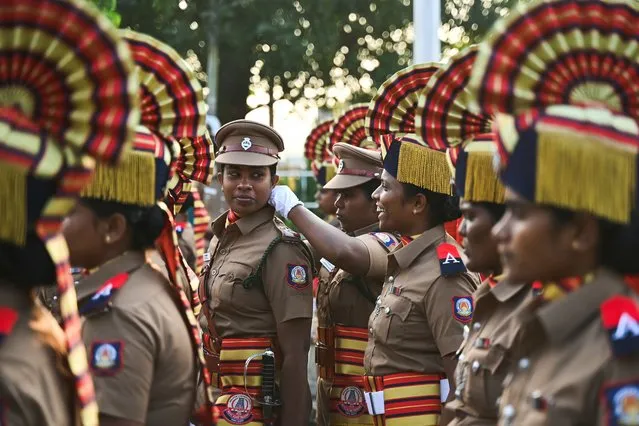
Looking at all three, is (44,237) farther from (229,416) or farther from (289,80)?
(289,80)

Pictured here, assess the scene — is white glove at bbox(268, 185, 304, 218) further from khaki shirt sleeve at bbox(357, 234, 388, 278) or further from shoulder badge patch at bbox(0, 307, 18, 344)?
shoulder badge patch at bbox(0, 307, 18, 344)

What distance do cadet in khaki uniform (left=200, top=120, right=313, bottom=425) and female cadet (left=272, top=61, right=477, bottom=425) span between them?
27 cm

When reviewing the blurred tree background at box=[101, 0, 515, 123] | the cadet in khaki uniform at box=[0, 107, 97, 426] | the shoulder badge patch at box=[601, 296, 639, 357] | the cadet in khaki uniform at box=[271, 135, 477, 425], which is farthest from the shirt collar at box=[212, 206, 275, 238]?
the blurred tree background at box=[101, 0, 515, 123]

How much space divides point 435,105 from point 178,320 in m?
1.37

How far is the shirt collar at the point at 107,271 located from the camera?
380 centimetres

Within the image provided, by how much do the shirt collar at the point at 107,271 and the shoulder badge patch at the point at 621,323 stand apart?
67.6 inches

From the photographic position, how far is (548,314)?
3094 mm

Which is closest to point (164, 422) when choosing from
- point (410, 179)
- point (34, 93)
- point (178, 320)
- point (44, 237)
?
point (178, 320)

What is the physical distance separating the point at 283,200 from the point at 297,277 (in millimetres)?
540

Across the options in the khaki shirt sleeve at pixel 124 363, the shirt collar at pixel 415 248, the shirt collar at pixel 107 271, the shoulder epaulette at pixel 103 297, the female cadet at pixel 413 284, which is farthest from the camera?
the shirt collar at pixel 415 248

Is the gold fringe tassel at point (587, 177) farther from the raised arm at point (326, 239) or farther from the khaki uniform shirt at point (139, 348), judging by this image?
the raised arm at point (326, 239)

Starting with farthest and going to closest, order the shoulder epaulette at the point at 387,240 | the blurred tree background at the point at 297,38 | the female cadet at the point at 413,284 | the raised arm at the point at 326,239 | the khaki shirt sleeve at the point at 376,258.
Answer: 1. the blurred tree background at the point at 297,38
2. the shoulder epaulette at the point at 387,240
3. the khaki shirt sleeve at the point at 376,258
4. the raised arm at the point at 326,239
5. the female cadet at the point at 413,284

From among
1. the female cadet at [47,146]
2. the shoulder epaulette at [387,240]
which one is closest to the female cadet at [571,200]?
the female cadet at [47,146]

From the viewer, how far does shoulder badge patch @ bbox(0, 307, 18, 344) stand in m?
3.00
